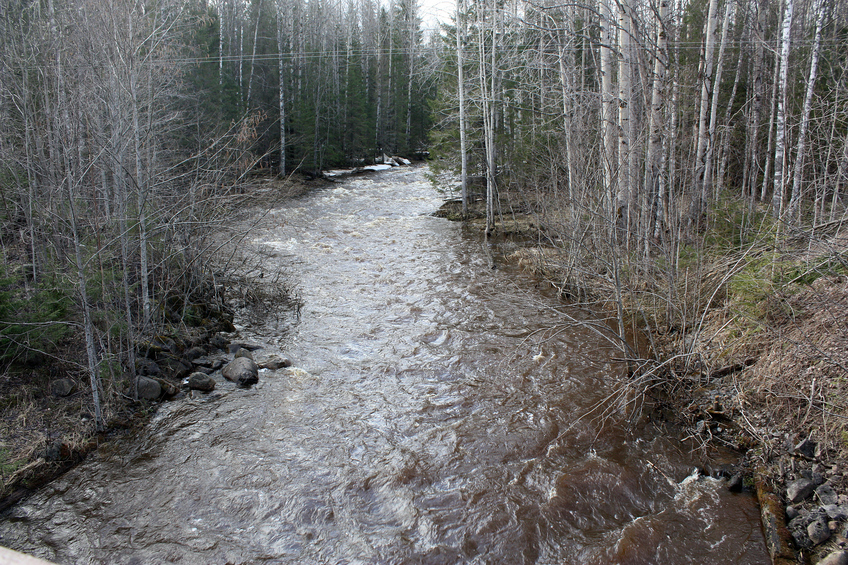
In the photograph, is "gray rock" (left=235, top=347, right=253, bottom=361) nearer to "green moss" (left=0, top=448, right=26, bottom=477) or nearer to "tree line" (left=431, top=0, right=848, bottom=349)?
"green moss" (left=0, top=448, right=26, bottom=477)

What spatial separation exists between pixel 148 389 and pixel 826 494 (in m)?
6.98

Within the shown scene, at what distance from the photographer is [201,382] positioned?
6785 mm

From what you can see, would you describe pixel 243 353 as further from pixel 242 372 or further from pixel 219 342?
pixel 219 342

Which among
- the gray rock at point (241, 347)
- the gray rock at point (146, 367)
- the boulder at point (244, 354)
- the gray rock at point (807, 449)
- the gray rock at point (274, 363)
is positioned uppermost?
the gray rock at point (807, 449)

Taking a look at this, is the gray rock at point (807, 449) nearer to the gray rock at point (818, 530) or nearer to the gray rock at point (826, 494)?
the gray rock at point (826, 494)

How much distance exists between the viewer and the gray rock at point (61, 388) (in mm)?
5953

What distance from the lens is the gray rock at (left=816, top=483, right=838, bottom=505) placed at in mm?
3932

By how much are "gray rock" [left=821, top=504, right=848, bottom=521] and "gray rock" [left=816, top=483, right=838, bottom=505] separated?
7 centimetres

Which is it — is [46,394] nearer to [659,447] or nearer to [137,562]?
[137,562]

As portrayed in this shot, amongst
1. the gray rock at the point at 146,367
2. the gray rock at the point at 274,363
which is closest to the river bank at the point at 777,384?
the gray rock at the point at 274,363

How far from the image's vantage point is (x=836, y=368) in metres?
4.66

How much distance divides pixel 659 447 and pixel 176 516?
4.66 metres

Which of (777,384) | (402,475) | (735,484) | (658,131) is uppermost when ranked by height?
(658,131)

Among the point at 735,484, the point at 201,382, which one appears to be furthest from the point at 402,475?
the point at 201,382
